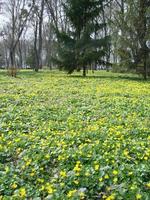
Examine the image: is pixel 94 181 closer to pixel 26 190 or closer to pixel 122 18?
pixel 26 190

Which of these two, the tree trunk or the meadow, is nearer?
the meadow

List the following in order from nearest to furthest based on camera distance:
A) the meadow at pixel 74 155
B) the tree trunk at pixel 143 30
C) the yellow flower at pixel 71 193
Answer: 1. the yellow flower at pixel 71 193
2. the meadow at pixel 74 155
3. the tree trunk at pixel 143 30

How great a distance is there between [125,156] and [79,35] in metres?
23.1

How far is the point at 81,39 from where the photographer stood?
25.9 meters

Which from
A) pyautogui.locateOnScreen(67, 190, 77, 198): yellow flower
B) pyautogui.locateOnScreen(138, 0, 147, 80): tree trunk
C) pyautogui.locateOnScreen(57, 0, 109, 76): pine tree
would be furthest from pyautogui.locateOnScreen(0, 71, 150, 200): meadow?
pyautogui.locateOnScreen(57, 0, 109, 76): pine tree

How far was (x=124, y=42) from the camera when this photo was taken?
2528cm

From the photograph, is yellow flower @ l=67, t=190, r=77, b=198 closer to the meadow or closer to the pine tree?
the meadow

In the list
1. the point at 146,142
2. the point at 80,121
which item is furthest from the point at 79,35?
the point at 146,142

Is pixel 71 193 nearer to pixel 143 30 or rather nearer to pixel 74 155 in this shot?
pixel 74 155

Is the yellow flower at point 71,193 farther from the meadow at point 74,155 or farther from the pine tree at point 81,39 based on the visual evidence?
the pine tree at point 81,39

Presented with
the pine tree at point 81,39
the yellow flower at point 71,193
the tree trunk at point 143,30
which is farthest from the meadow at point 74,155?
the pine tree at point 81,39

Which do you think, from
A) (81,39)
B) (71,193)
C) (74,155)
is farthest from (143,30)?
(71,193)

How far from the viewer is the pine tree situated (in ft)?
84.6

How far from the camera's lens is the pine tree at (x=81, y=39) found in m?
25.8
